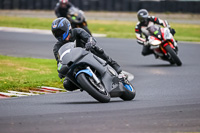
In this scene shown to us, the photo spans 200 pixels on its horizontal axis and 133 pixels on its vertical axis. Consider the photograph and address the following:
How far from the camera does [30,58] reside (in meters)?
17.2

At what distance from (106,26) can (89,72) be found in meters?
24.5

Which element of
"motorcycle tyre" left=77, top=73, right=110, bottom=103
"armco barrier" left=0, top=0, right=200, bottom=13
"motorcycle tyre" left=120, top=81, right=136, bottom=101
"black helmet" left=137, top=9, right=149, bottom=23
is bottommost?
"armco barrier" left=0, top=0, right=200, bottom=13

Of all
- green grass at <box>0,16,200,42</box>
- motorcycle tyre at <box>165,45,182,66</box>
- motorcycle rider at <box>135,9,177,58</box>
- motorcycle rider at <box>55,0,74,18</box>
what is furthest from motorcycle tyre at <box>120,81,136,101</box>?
green grass at <box>0,16,200,42</box>

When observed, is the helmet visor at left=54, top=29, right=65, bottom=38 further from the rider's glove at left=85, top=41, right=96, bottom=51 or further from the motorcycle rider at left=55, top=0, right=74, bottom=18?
the motorcycle rider at left=55, top=0, right=74, bottom=18

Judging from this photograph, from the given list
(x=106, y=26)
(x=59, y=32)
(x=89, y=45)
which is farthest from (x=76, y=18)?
(x=89, y=45)

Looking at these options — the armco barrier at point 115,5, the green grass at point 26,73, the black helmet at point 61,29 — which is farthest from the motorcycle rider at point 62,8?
the armco barrier at point 115,5

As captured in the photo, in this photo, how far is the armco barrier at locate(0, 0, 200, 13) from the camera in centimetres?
3700

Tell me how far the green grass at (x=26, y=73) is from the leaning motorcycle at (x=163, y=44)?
10.2ft

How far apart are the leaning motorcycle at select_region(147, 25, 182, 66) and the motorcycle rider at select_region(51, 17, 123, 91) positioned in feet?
21.8

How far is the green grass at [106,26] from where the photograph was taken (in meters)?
28.8

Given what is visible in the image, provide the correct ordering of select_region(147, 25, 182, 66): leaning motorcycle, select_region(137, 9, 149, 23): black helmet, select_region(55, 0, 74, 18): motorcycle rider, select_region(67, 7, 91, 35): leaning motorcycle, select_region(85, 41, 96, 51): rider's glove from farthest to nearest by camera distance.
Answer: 1. select_region(67, 7, 91, 35): leaning motorcycle
2. select_region(55, 0, 74, 18): motorcycle rider
3. select_region(137, 9, 149, 23): black helmet
4. select_region(147, 25, 182, 66): leaning motorcycle
5. select_region(85, 41, 96, 51): rider's glove

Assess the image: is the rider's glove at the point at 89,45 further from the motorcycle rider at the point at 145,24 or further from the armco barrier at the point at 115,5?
the armco barrier at the point at 115,5

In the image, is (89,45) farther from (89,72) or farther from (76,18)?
(76,18)

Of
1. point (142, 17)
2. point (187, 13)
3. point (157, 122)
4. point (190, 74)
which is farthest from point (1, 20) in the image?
point (157, 122)
